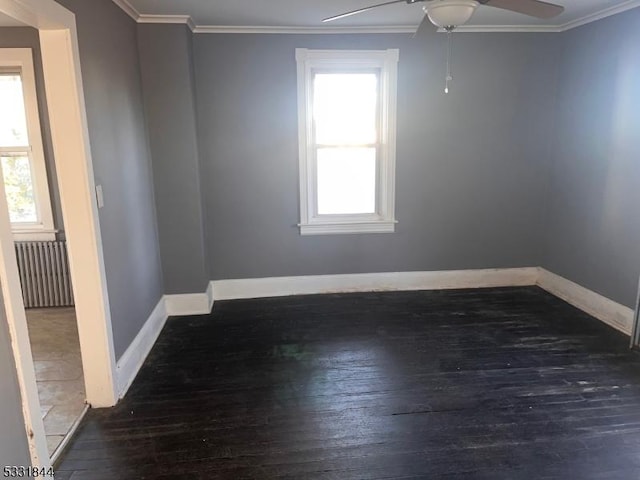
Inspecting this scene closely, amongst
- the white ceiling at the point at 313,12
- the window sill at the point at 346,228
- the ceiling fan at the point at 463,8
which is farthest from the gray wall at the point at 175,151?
the ceiling fan at the point at 463,8

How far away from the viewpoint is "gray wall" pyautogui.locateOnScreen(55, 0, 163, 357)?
2.54m

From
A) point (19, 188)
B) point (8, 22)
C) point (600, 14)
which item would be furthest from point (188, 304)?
point (600, 14)

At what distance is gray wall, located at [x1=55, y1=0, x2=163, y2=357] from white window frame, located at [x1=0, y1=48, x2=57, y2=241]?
3.60 ft

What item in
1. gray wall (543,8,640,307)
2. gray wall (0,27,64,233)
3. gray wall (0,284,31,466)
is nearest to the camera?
gray wall (0,284,31,466)

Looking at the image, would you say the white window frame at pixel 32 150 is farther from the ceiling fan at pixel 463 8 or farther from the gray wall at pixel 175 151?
the ceiling fan at pixel 463 8

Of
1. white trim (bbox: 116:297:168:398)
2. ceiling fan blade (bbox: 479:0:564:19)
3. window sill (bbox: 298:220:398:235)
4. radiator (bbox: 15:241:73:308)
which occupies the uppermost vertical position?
ceiling fan blade (bbox: 479:0:564:19)

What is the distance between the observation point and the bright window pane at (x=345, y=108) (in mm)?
4074

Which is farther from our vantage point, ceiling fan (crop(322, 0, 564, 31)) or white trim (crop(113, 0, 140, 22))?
white trim (crop(113, 0, 140, 22))

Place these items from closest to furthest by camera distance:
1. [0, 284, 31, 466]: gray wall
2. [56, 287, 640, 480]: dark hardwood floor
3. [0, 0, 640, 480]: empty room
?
[0, 284, 31, 466]: gray wall, [56, 287, 640, 480]: dark hardwood floor, [0, 0, 640, 480]: empty room

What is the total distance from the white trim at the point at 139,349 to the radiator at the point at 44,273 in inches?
41.3

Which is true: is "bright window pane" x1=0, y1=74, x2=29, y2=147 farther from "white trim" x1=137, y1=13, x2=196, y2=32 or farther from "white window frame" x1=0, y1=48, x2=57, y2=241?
"white trim" x1=137, y1=13, x2=196, y2=32

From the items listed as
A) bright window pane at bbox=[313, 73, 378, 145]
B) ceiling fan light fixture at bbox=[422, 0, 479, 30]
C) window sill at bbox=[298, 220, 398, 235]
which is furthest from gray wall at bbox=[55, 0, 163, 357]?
ceiling fan light fixture at bbox=[422, 0, 479, 30]

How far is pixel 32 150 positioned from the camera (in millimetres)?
3918

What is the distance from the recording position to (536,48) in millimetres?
4082
